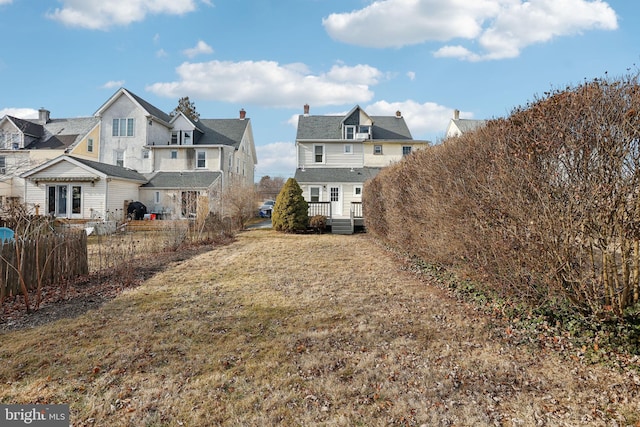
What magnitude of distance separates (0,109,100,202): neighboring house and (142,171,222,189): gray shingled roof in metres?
8.03

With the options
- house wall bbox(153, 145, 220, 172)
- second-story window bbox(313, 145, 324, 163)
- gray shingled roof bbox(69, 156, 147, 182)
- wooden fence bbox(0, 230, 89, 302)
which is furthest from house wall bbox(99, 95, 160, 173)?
wooden fence bbox(0, 230, 89, 302)

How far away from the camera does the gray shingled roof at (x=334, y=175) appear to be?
24344 millimetres

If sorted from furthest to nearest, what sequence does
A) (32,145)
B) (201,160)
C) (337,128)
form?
1. (32,145)
2. (201,160)
3. (337,128)

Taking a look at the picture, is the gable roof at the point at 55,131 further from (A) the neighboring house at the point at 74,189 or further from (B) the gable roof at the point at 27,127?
(A) the neighboring house at the point at 74,189

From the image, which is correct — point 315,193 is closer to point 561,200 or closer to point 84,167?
point 84,167

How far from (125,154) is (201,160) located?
6959 millimetres

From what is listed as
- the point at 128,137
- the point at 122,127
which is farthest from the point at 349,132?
the point at 122,127

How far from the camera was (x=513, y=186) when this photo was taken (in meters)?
4.47

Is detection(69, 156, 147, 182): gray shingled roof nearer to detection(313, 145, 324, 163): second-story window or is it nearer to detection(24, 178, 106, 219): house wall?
detection(24, 178, 106, 219): house wall

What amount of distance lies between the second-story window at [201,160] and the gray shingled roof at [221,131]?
1.32 meters

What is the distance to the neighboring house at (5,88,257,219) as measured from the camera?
2366 cm

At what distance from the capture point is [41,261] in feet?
23.7

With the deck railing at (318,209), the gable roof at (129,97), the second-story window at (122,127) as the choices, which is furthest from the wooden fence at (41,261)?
the second-story window at (122,127)

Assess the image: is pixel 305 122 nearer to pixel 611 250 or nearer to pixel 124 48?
pixel 124 48
